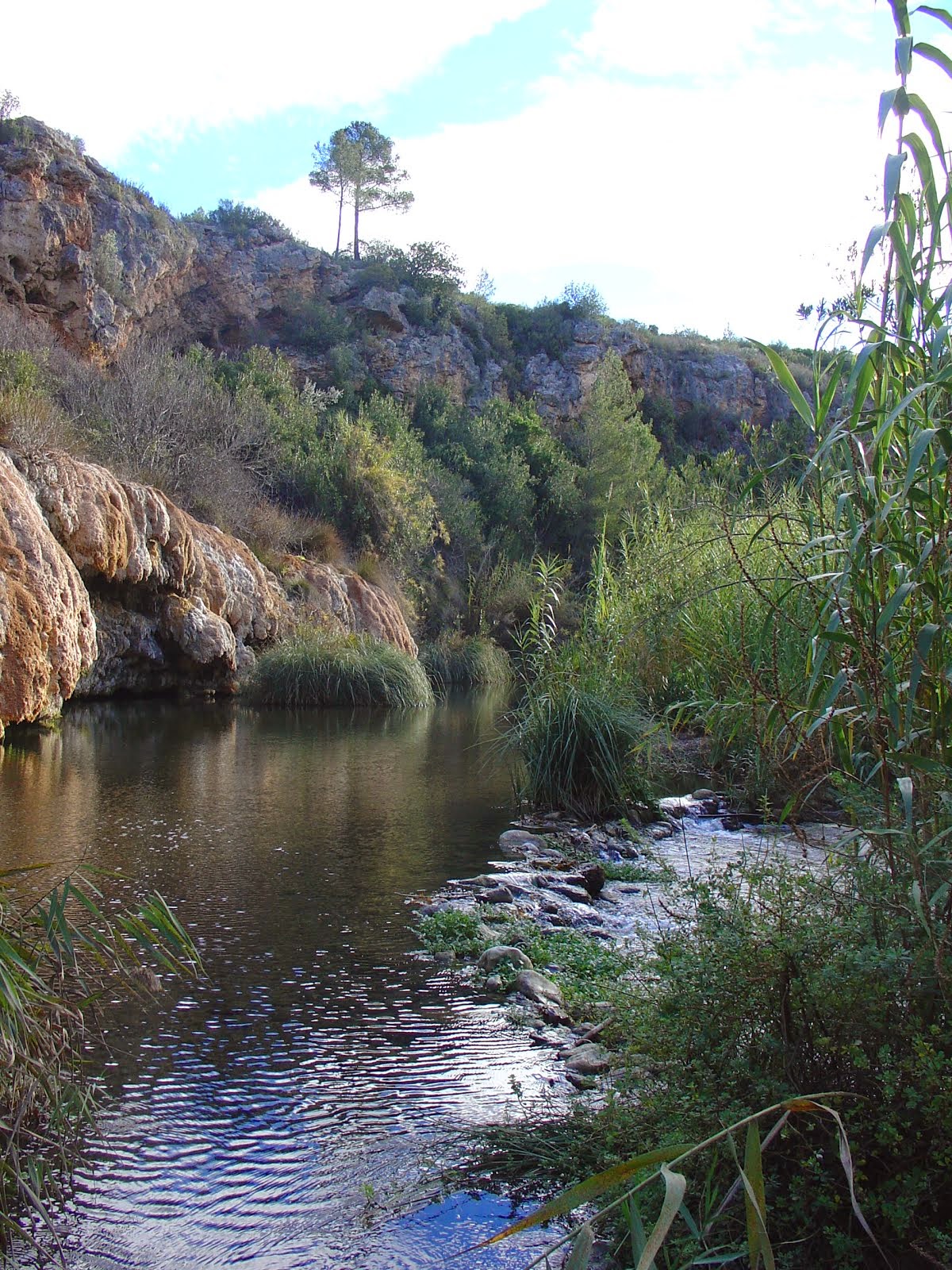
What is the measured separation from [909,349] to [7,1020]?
8.57ft

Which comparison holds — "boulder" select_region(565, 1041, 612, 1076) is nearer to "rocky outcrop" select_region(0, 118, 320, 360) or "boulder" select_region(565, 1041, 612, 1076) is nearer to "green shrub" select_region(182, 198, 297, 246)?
"rocky outcrop" select_region(0, 118, 320, 360)

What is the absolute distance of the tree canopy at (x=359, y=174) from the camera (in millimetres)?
46938

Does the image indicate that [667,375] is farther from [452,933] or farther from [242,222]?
[452,933]

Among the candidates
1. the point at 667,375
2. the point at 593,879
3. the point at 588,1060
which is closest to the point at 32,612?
the point at 593,879

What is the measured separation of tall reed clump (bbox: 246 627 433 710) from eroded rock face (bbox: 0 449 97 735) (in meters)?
5.50

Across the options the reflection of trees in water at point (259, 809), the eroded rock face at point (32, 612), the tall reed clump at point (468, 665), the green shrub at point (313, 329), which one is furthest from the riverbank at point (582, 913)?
the green shrub at point (313, 329)

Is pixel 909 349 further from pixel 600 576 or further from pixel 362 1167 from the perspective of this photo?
pixel 600 576

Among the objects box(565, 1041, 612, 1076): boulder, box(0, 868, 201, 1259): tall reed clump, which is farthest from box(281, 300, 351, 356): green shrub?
box(0, 868, 201, 1259): tall reed clump

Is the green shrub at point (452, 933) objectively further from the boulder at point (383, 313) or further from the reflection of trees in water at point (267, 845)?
the boulder at point (383, 313)

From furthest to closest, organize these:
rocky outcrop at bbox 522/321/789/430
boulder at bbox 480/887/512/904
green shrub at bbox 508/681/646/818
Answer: rocky outcrop at bbox 522/321/789/430
green shrub at bbox 508/681/646/818
boulder at bbox 480/887/512/904

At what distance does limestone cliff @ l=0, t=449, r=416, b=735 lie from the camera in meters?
10.8

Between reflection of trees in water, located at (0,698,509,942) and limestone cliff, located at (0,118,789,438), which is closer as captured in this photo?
reflection of trees in water, located at (0,698,509,942)

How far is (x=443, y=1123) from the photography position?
3129mm

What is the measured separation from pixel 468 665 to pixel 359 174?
104ft
